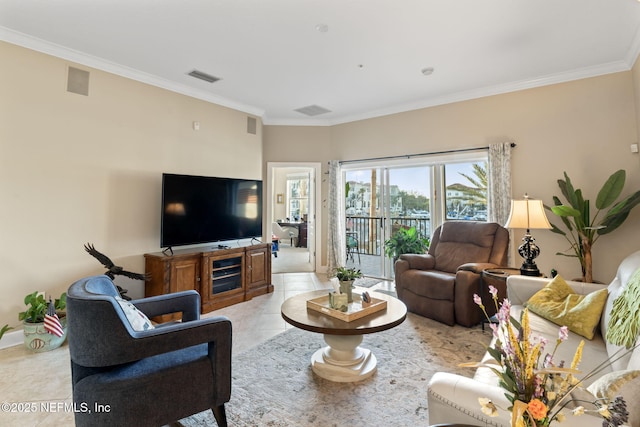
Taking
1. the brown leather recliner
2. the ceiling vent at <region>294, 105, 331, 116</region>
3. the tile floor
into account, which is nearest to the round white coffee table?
the tile floor

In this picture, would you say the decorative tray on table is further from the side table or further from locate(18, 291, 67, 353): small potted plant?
locate(18, 291, 67, 353): small potted plant

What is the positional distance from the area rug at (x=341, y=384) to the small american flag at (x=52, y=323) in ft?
5.58

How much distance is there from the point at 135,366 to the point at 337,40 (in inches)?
124

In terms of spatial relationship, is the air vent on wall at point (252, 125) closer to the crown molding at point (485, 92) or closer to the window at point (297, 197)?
the crown molding at point (485, 92)

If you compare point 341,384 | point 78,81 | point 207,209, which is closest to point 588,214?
point 341,384

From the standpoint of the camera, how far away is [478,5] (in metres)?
2.46

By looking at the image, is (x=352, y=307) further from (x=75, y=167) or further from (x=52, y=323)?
(x=75, y=167)

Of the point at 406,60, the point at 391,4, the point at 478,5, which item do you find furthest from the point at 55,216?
the point at 478,5

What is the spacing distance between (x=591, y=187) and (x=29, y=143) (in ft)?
20.7

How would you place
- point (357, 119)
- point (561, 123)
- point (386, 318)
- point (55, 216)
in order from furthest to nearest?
point (357, 119) → point (561, 123) → point (55, 216) → point (386, 318)

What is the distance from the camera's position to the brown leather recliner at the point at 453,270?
319cm

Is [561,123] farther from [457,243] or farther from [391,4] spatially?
[391,4]

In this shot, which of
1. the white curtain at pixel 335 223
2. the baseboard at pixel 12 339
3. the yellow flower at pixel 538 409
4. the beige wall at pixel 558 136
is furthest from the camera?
the white curtain at pixel 335 223

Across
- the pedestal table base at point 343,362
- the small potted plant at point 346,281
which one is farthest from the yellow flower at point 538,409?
the small potted plant at point 346,281
